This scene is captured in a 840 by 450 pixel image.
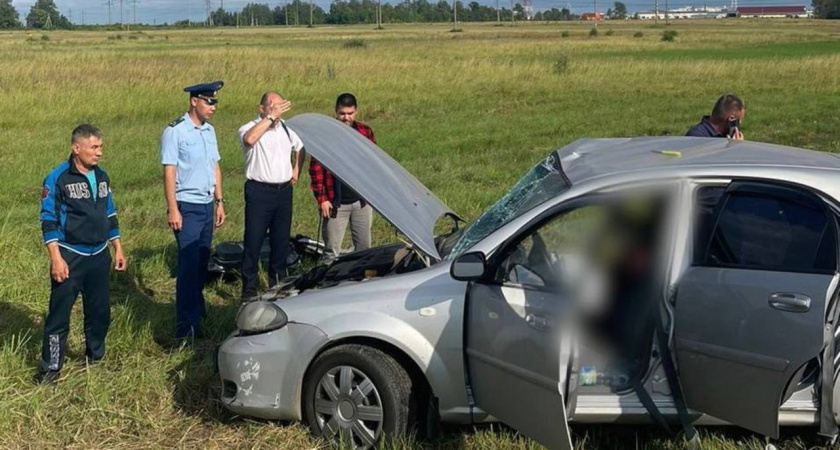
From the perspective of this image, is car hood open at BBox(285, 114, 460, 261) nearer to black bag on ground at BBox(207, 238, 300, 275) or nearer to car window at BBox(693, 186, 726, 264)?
car window at BBox(693, 186, 726, 264)

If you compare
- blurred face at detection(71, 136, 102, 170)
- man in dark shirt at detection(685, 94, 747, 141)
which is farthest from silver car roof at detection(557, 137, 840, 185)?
blurred face at detection(71, 136, 102, 170)

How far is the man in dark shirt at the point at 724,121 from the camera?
21.1 feet

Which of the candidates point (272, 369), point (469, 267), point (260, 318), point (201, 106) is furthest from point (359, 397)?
point (201, 106)

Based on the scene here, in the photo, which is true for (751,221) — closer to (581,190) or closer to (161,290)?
(581,190)

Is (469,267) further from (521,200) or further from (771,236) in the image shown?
(771,236)

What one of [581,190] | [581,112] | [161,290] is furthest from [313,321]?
[581,112]

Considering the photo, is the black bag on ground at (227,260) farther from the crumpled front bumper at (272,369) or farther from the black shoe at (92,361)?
the crumpled front bumper at (272,369)

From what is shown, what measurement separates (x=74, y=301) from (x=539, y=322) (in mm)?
3071

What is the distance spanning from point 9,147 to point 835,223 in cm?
1452

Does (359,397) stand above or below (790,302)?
below

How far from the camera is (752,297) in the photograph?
11.1 ft

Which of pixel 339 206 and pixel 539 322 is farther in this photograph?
pixel 339 206

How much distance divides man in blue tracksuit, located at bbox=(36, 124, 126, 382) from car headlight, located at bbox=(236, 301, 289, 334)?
1352mm

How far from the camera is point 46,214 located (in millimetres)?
4824
